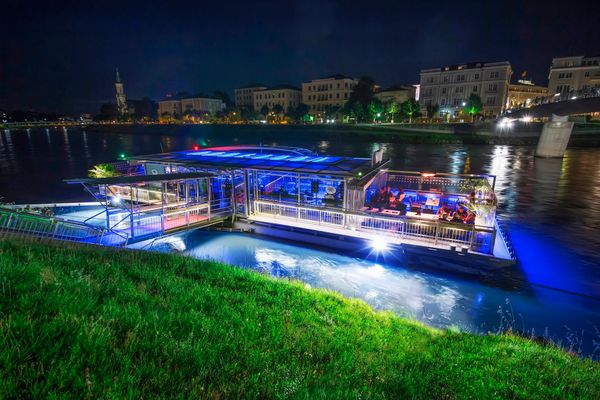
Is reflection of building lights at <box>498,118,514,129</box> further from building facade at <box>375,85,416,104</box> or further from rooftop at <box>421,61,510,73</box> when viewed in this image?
building facade at <box>375,85,416,104</box>

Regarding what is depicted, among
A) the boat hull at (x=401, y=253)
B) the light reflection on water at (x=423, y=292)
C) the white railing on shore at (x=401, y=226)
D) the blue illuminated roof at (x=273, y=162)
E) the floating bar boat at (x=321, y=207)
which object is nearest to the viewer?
the light reflection on water at (x=423, y=292)

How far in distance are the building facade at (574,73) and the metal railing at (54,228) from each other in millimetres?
115992

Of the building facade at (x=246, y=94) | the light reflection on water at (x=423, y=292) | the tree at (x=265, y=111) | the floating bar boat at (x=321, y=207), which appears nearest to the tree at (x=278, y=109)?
the tree at (x=265, y=111)

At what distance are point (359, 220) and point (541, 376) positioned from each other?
10.4 m

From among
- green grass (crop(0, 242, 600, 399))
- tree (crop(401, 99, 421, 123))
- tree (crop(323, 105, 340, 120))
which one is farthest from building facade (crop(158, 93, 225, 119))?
green grass (crop(0, 242, 600, 399))

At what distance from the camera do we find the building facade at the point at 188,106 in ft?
523

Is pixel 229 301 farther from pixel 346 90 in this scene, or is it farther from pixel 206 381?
pixel 346 90

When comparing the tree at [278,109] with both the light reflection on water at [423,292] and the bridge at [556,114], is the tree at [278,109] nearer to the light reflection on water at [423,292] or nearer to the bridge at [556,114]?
the bridge at [556,114]

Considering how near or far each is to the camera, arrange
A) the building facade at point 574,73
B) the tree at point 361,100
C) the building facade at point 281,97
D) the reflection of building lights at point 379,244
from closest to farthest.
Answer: the reflection of building lights at point 379,244 < the building facade at point 574,73 < the tree at point 361,100 < the building facade at point 281,97

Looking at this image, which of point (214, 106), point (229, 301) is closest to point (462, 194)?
point (229, 301)

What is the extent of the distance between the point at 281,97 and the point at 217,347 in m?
134

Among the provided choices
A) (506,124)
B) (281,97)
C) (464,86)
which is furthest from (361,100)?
(506,124)

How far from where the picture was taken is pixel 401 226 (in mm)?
14672

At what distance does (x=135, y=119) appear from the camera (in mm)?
186750
